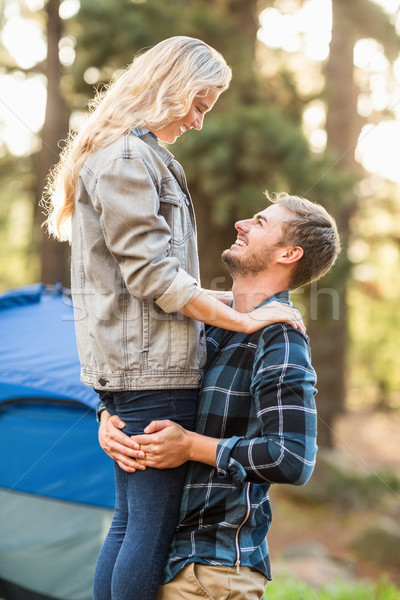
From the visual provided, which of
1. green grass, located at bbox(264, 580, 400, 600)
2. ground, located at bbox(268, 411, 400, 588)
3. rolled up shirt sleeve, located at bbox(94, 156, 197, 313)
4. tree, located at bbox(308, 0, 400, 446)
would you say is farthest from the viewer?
tree, located at bbox(308, 0, 400, 446)

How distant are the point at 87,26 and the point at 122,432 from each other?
4416 millimetres

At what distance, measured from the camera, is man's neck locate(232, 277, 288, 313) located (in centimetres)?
179

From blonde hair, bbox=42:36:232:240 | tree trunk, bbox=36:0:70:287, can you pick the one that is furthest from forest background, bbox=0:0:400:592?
blonde hair, bbox=42:36:232:240

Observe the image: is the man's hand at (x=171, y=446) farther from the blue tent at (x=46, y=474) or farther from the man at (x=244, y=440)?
the blue tent at (x=46, y=474)

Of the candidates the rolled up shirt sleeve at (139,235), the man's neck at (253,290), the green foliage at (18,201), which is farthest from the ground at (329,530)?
the green foliage at (18,201)

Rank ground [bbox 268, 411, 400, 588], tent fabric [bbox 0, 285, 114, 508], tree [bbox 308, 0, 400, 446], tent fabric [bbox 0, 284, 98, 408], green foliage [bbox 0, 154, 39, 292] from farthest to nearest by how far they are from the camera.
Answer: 1. green foliage [bbox 0, 154, 39, 292]
2. tree [bbox 308, 0, 400, 446]
3. ground [bbox 268, 411, 400, 588]
4. tent fabric [bbox 0, 285, 114, 508]
5. tent fabric [bbox 0, 284, 98, 408]

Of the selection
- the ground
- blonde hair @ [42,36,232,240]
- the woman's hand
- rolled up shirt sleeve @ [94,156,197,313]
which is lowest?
the ground

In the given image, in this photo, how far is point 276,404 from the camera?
59.7 inches

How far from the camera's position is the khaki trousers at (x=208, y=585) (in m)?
1.56

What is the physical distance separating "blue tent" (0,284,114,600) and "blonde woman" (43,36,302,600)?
1.15 m

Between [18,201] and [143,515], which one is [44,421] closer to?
[143,515]

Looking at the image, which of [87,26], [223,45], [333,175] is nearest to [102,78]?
[87,26]

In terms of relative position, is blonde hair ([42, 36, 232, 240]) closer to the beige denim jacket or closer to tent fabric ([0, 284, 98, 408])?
the beige denim jacket

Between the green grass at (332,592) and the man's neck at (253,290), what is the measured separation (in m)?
2.35
